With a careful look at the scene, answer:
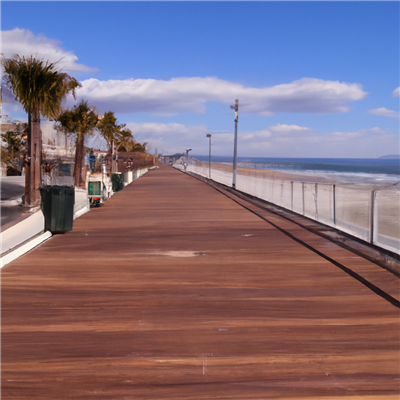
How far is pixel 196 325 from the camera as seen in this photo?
17.1ft

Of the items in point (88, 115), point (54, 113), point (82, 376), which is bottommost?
point (82, 376)

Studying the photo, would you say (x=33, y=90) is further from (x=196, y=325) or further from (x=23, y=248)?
(x=196, y=325)

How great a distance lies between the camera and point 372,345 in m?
4.68

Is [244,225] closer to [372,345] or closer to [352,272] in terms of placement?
[352,272]

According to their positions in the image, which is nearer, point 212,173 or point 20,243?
point 20,243

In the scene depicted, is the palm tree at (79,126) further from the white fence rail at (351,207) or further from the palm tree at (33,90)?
the white fence rail at (351,207)

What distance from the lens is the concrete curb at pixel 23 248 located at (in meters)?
8.24

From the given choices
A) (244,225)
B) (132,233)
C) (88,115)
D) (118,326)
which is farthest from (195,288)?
(88,115)

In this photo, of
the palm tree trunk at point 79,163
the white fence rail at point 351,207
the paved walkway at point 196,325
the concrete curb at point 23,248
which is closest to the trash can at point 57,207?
the concrete curb at point 23,248

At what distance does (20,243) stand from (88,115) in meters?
33.0

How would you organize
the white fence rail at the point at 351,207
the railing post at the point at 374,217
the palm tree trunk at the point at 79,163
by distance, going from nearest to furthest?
the railing post at the point at 374,217
the white fence rail at the point at 351,207
the palm tree trunk at the point at 79,163

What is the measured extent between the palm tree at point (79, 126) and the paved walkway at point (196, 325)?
30764 millimetres

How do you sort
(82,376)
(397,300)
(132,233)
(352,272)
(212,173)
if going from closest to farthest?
(82,376)
(397,300)
(352,272)
(132,233)
(212,173)

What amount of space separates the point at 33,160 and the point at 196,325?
16.4 metres
